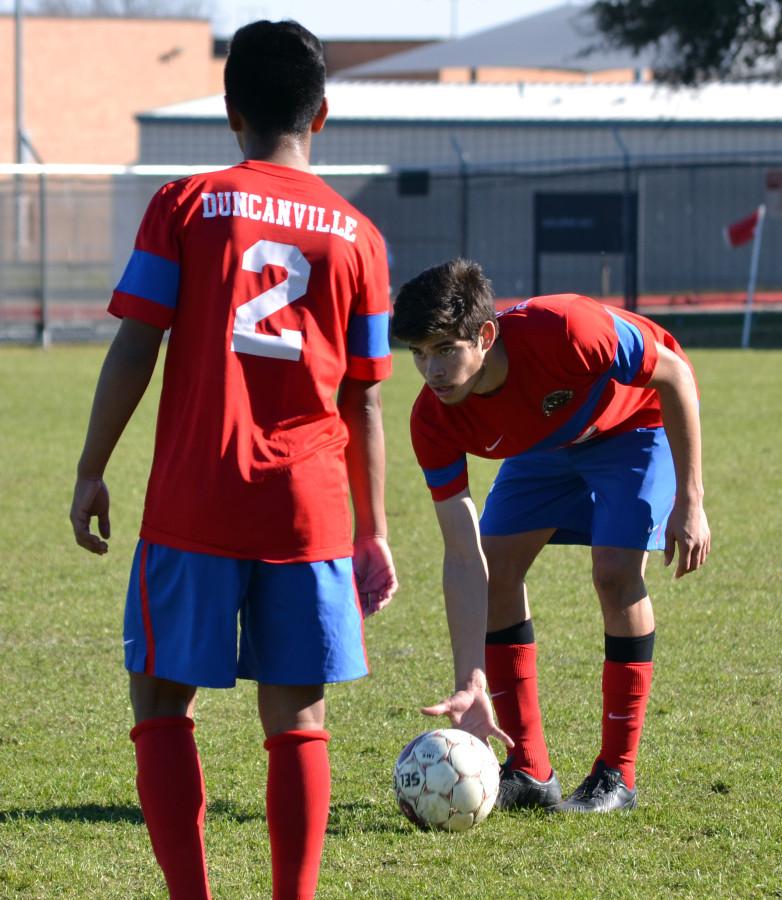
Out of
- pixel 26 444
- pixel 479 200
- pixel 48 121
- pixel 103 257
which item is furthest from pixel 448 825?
pixel 48 121

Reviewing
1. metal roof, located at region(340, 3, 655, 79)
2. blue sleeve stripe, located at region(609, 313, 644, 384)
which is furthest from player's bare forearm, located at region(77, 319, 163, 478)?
metal roof, located at region(340, 3, 655, 79)

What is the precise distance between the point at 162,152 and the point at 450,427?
87.0 ft

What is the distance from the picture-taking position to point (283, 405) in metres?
2.74

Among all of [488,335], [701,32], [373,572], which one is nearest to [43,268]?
[701,32]

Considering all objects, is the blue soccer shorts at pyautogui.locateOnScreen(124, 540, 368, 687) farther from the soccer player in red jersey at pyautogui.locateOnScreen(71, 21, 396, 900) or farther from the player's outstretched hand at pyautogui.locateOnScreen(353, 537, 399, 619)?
the player's outstretched hand at pyautogui.locateOnScreen(353, 537, 399, 619)

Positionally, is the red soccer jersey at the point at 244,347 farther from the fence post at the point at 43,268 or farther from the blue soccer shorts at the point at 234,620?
the fence post at the point at 43,268

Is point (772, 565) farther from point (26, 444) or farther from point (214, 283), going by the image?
point (26, 444)

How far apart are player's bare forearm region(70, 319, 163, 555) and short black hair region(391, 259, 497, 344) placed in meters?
0.63

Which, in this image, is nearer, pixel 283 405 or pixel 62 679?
pixel 283 405

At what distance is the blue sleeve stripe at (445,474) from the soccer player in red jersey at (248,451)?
0.64 meters

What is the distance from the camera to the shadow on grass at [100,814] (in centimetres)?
375

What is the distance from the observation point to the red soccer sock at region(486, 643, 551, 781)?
399 centimetres

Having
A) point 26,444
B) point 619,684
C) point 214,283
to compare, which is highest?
point 214,283

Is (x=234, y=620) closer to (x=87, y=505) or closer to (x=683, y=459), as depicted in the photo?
(x=87, y=505)
